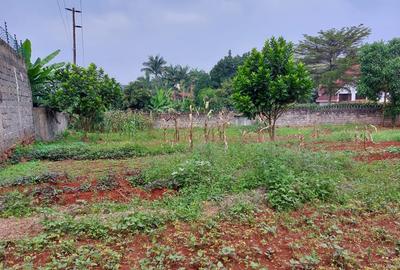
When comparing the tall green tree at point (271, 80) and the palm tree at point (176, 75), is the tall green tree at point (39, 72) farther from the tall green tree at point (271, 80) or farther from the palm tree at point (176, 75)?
the palm tree at point (176, 75)

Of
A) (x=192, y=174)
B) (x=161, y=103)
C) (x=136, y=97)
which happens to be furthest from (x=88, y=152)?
(x=136, y=97)

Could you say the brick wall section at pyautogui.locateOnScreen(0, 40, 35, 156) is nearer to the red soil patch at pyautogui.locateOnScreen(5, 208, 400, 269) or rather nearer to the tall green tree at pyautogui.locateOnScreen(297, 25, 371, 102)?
the red soil patch at pyautogui.locateOnScreen(5, 208, 400, 269)

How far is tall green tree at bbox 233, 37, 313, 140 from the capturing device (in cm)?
958

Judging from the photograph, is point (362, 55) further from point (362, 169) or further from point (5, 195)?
point (5, 195)

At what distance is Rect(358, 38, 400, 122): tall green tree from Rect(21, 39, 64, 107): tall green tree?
16.5 metres

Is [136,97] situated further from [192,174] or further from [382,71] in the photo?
[192,174]

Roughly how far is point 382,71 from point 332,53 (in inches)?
389

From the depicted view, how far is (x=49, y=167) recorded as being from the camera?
719 cm

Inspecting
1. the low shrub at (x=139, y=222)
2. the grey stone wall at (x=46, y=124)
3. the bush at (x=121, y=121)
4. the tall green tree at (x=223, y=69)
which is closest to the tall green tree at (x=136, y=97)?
the grey stone wall at (x=46, y=124)

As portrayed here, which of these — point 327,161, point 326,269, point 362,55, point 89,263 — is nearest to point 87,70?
Answer: point 327,161

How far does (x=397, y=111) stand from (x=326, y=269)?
18995 mm

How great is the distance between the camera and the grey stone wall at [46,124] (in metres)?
11.8

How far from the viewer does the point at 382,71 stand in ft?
55.9

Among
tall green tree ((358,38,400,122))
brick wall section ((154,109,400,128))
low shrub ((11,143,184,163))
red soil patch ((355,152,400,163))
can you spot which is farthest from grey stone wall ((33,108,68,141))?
tall green tree ((358,38,400,122))
